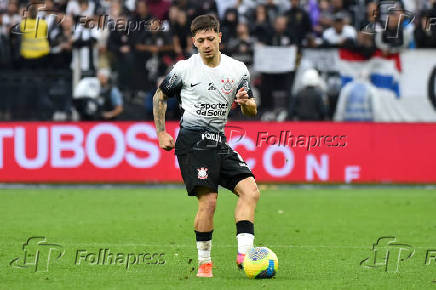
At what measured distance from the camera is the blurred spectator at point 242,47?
69.6 feet

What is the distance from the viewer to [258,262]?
8758 mm

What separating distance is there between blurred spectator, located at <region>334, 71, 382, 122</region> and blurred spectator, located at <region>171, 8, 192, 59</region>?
3534 millimetres

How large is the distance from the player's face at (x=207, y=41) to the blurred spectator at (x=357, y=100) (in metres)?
12.7

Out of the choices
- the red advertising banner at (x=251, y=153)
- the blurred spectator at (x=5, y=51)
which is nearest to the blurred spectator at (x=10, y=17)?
the blurred spectator at (x=5, y=51)

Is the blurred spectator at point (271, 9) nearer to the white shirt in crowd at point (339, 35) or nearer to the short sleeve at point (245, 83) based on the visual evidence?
the white shirt in crowd at point (339, 35)

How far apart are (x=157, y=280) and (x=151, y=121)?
483 inches

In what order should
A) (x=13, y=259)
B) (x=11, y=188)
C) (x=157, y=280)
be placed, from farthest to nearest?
1. (x=11, y=188)
2. (x=13, y=259)
3. (x=157, y=280)

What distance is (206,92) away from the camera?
905 cm

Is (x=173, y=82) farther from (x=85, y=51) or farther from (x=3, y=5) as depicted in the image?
(x=3, y=5)

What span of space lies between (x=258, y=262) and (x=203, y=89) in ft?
5.39

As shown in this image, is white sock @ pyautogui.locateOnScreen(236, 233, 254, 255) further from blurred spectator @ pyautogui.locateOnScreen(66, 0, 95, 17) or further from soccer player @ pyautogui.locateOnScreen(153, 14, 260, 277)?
blurred spectator @ pyautogui.locateOnScreen(66, 0, 95, 17)

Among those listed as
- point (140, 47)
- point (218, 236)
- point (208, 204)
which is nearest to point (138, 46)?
point (140, 47)

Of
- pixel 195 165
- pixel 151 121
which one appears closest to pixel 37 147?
pixel 151 121

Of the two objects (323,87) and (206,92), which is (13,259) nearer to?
(206,92)
